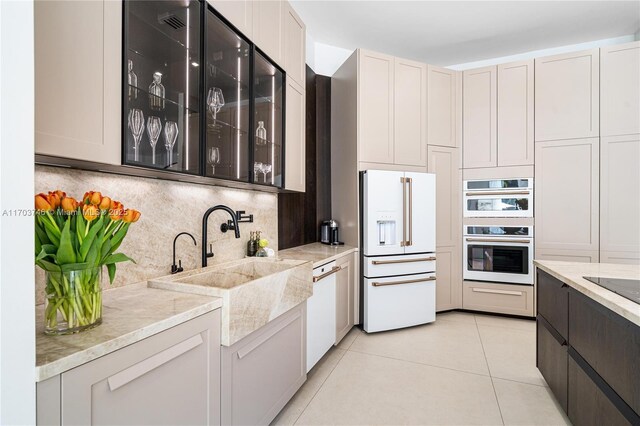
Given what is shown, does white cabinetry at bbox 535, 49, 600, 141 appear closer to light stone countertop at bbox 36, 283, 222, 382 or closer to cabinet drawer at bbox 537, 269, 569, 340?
cabinet drawer at bbox 537, 269, 569, 340

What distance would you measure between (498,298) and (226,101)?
3.60 metres

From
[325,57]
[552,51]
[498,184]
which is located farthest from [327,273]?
[552,51]

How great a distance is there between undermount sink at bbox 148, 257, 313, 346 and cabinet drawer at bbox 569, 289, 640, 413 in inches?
57.4

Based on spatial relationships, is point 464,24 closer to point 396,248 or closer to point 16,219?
point 396,248

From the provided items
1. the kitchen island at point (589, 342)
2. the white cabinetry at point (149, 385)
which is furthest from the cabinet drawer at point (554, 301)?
the white cabinetry at point (149, 385)

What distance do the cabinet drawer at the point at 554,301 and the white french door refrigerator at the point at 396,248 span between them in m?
1.19

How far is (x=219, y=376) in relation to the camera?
4.35 ft

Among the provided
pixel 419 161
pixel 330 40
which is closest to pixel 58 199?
pixel 419 161

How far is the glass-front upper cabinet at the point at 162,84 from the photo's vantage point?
1.30m

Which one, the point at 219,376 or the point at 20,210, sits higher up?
the point at 20,210

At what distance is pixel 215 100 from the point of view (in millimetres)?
1777

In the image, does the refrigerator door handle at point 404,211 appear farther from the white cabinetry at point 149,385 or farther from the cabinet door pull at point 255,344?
the white cabinetry at point 149,385

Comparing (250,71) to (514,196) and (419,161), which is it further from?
(514,196)

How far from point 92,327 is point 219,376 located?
0.56m
